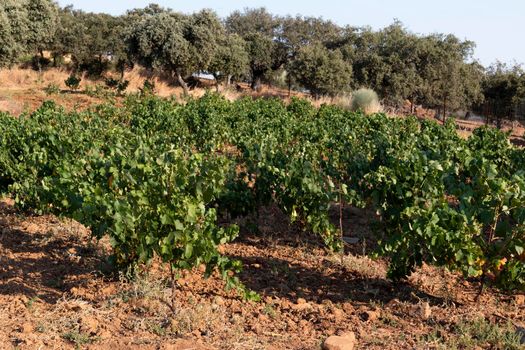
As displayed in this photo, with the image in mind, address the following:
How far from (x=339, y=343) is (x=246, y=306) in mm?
1095

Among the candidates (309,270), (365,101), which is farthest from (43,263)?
(365,101)

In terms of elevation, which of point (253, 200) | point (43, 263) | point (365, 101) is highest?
point (365, 101)

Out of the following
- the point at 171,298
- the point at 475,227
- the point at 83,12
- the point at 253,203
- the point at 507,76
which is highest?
the point at 83,12

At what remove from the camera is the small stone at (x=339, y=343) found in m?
3.60

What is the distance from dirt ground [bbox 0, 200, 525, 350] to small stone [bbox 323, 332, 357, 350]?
0.56 feet

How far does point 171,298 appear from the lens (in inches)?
178

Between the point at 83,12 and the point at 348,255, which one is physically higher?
the point at 83,12

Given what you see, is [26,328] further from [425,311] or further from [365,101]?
[365,101]

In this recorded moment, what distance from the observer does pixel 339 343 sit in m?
3.62

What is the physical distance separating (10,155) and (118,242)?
362 cm

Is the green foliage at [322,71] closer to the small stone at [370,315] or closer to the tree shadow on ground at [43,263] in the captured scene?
the tree shadow on ground at [43,263]

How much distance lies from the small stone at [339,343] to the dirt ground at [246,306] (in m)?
0.17

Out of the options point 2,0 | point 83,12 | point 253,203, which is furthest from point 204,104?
point 83,12

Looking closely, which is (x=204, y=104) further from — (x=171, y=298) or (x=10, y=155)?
(x=171, y=298)
